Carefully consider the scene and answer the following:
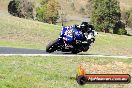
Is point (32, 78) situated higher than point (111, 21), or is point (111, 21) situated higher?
point (32, 78)

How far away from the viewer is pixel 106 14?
340 ft

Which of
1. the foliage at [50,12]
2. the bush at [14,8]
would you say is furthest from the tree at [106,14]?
the bush at [14,8]

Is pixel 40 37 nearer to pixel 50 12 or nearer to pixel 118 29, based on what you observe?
pixel 118 29

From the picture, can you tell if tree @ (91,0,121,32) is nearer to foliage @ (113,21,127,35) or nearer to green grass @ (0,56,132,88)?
foliage @ (113,21,127,35)

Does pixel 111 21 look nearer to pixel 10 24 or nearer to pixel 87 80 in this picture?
pixel 10 24

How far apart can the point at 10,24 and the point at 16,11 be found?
66.4 m

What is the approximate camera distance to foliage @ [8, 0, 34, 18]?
13100cm

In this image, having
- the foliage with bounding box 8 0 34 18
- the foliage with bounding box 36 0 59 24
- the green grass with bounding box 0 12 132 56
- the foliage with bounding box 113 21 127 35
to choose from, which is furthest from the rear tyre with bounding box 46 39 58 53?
the foliage with bounding box 8 0 34 18

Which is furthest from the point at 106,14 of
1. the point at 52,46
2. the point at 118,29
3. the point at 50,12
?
the point at 52,46

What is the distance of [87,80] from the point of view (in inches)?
446

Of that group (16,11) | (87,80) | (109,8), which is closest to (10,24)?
(109,8)

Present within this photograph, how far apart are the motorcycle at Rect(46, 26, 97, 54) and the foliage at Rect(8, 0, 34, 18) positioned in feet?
344

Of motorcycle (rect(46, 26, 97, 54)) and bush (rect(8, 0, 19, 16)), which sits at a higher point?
motorcycle (rect(46, 26, 97, 54))

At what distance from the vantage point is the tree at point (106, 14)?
10344cm
